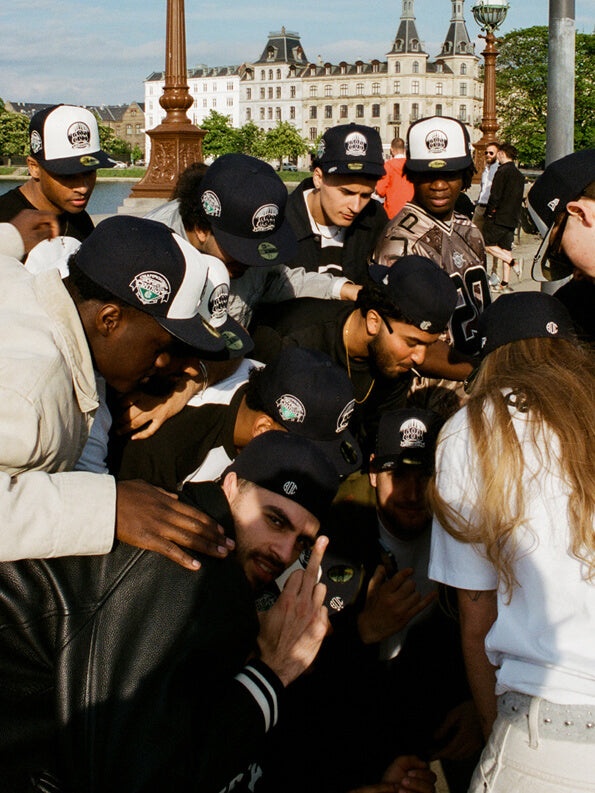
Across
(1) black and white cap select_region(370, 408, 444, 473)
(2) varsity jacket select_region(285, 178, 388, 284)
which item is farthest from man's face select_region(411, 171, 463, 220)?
(1) black and white cap select_region(370, 408, 444, 473)

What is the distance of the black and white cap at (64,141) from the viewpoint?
179 inches

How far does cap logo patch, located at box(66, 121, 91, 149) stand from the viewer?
4.56m

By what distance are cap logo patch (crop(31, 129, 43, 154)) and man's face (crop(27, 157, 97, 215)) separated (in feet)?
0.27

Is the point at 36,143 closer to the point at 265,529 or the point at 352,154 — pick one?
the point at 352,154

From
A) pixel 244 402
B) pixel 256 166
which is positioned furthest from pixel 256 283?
pixel 244 402

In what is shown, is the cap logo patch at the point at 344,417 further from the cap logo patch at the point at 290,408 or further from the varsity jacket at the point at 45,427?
the varsity jacket at the point at 45,427

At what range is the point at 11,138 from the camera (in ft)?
318

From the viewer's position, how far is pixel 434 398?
4.59 m

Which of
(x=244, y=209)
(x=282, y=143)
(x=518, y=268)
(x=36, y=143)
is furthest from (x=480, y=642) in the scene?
(x=282, y=143)

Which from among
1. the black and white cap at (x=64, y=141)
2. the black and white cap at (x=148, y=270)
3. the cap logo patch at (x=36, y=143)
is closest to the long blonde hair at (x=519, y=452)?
the black and white cap at (x=148, y=270)

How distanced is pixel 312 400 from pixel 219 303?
0.52m

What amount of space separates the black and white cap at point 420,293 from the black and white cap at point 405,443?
43 centimetres

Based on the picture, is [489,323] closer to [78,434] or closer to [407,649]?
[78,434]

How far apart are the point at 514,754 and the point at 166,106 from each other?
11218 millimetres
